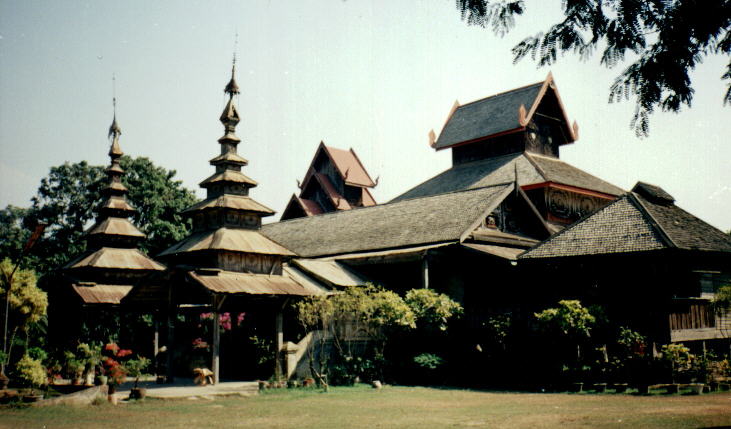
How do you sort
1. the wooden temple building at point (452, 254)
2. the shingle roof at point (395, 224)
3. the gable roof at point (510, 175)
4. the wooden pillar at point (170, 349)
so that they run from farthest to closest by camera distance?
the gable roof at point (510, 175) → the shingle roof at point (395, 224) → the wooden pillar at point (170, 349) → the wooden temple building at point (452, 254)

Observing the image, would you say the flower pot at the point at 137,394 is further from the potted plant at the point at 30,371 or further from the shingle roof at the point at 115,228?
the shingle roof at the point at 115,228

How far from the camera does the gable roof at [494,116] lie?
3759 cm

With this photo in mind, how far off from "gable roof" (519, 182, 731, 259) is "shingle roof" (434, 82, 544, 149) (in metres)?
15.1

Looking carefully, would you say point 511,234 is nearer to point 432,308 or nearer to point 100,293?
point 432,308

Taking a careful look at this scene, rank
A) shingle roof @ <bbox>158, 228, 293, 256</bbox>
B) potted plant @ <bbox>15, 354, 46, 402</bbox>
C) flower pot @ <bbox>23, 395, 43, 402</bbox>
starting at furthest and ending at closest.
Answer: shingle roof @ <bbox>158, 228, 293, 256</bbox>
potted plant @ <bbox>15, 354, 46, 402</bbox>
flower pot @ <bbox>23, 395, 43, 402</bbox>

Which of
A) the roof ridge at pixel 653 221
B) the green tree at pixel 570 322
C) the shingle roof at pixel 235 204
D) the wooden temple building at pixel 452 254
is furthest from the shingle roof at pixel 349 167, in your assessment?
the green tree at pixel 570 322

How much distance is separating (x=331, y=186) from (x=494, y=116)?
472 inches

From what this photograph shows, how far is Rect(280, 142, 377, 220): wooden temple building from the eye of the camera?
1766 inches

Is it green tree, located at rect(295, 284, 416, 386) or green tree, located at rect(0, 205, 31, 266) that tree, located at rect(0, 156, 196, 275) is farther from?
green tree, located at rect(295, 284, 416, 386)

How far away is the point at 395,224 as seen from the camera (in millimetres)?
28797

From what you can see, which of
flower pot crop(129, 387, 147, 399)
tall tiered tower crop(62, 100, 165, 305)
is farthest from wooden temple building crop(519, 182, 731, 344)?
tall tiered tower crop(62, 100, 165, 305)

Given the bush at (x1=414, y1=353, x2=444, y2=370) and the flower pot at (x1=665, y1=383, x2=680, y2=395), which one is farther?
the bush at (x1=414, y1=353, x2=444, y2=370)

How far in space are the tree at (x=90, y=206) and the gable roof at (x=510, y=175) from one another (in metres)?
14.2

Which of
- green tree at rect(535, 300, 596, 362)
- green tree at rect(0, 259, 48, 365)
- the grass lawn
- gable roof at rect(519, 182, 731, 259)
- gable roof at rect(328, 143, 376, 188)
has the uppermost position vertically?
gable roof at rect(328, 143, 376, 188)
